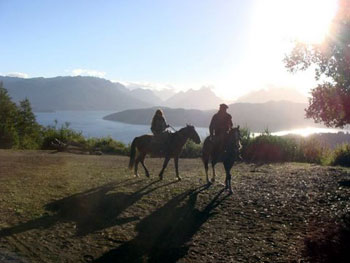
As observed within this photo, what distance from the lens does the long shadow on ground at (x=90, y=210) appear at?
7398 mm

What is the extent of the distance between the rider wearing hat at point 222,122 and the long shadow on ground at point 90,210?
117 inches

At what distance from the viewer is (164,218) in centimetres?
815

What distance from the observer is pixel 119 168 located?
51.1ft

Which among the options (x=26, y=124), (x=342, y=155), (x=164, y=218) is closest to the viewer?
(x=164, y=218)

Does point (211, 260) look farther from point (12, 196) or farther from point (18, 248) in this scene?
point (12, 196)

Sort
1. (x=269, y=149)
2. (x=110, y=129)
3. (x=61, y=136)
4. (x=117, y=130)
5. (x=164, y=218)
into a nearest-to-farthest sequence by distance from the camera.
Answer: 1. (x=164, y=218)
2. (x=269, y=149)
3. (x=61, y=136)
4. (x=117, y=130)
5. (x=110, y=129)

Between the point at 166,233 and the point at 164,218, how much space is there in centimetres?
89

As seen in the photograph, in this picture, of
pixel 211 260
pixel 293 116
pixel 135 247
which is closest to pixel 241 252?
pixel 211 260

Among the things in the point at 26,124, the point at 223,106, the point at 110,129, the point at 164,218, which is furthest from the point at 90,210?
the point at 110,129

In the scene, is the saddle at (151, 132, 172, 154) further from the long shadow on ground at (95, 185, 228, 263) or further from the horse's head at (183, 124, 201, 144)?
the long shadow on ground at (95, 185, 228, 263)

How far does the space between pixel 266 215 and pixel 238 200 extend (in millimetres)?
1368

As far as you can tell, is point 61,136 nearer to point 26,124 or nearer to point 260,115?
point 26,124

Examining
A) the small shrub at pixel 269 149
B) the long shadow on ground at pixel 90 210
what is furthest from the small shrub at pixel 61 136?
the long shadow on ground at pixel 90 210

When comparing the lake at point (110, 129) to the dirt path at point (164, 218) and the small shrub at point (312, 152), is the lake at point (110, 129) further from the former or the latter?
the dirt path at point (164, 218)
